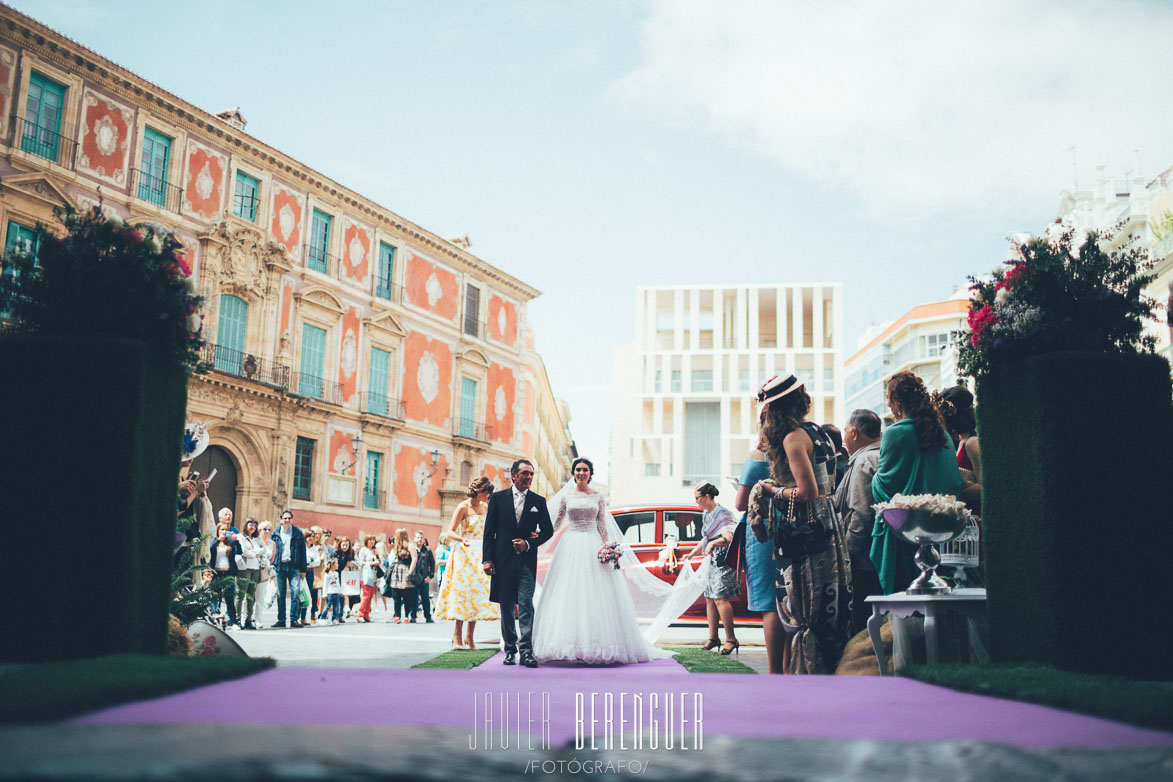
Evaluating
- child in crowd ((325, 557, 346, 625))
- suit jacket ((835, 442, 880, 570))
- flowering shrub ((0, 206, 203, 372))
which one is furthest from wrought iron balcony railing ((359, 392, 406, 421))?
flowering shrub ((0, 206, 203, 372))

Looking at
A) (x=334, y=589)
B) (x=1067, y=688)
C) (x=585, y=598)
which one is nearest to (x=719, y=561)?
(x=585, y=598)

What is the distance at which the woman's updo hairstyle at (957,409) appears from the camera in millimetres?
7184

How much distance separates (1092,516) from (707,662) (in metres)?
5.53

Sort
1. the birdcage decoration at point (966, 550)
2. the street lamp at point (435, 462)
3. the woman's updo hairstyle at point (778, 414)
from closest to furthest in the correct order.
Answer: the birdcage decoration at point (966, 550), the woman's updo hairstyle at point (778, 414), the street lamp at point (435, 462)

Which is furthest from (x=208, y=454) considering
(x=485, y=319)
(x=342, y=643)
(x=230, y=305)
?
(x=342, y=643)

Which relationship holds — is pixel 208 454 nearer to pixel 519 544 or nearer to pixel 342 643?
pixel 342 643

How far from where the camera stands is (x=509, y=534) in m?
9.11

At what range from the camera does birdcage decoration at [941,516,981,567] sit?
560cm

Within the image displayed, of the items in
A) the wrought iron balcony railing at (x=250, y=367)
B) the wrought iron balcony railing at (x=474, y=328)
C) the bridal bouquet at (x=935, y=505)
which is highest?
the wrought iron balcony railing at (x=474, y=328)

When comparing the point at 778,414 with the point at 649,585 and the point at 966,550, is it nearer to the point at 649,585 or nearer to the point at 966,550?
the point at 966,550

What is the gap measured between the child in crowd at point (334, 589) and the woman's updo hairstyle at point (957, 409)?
14.7m

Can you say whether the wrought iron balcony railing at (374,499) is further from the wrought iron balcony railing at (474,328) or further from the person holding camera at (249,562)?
the person holding camera at (249,562)

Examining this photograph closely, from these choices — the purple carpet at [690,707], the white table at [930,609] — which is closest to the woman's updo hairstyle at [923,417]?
the white table at [930,609]

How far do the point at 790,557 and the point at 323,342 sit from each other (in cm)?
2964
